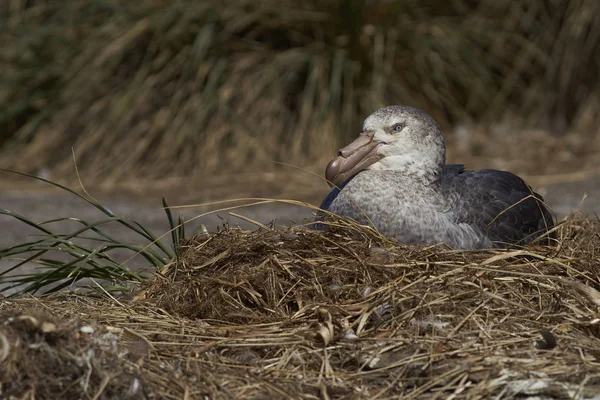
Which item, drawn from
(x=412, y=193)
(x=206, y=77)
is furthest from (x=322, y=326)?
(x=206, y=77)

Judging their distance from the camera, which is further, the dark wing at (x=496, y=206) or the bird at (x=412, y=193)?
the dark wing at (x=496, y=206)

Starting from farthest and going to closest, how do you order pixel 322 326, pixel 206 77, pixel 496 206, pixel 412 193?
pixel 206 77
pixel 496 206
pixel 412 193
pixel 322 326

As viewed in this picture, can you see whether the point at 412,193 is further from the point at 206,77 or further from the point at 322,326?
the point at 206,77

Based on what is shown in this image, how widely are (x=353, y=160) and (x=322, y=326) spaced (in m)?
1.06

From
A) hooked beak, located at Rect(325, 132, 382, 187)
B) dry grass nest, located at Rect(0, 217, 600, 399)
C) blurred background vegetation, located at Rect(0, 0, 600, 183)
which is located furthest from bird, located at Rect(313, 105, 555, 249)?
blurred background vegetation, located at Rect(0, 0, 600, 183)

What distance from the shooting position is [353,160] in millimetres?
3570

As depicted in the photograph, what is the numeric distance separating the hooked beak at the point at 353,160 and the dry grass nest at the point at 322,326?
1.14 feet

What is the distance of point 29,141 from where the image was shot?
7.94 metres

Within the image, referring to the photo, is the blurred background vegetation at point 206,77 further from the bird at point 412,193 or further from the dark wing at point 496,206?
the bird at point 412,193

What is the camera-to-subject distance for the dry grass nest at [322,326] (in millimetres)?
2318

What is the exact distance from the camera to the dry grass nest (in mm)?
2318

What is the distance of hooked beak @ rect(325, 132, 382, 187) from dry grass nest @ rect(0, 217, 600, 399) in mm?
346

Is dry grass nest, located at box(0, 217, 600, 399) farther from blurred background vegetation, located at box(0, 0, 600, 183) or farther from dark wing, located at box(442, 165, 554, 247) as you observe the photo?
blurred background vegetation, located at box(0, 0, 600, 183)

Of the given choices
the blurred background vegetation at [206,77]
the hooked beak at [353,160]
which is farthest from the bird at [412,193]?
the blurred background vegetation at [206,77]
